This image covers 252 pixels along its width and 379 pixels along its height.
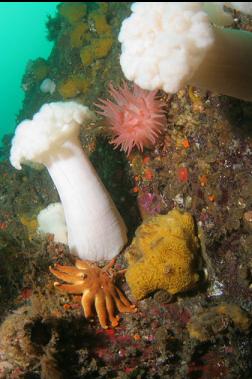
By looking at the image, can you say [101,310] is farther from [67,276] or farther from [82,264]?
[82,264]

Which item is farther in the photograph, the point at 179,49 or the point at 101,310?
the point at 101,310

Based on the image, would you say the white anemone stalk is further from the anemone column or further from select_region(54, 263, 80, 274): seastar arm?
select_region(54, 263, 80, 274): seastar arm

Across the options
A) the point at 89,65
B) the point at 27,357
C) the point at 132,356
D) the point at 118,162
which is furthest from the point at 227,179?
the point at 89,65

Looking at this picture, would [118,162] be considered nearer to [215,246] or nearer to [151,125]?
[151,125]

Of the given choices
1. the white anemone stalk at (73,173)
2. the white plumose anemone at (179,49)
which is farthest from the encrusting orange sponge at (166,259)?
the white plumose anemone at (179,49)

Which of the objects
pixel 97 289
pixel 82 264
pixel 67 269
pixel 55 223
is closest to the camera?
pixel 97 289

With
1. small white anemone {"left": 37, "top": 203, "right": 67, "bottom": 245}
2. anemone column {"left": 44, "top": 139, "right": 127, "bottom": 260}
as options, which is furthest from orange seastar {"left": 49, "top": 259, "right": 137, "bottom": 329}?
small white anemone {"left": 37, "top": 203, "right": 67, "bottom": 245}

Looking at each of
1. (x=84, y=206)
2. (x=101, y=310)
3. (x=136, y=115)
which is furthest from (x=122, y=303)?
(x=136, y=115)
